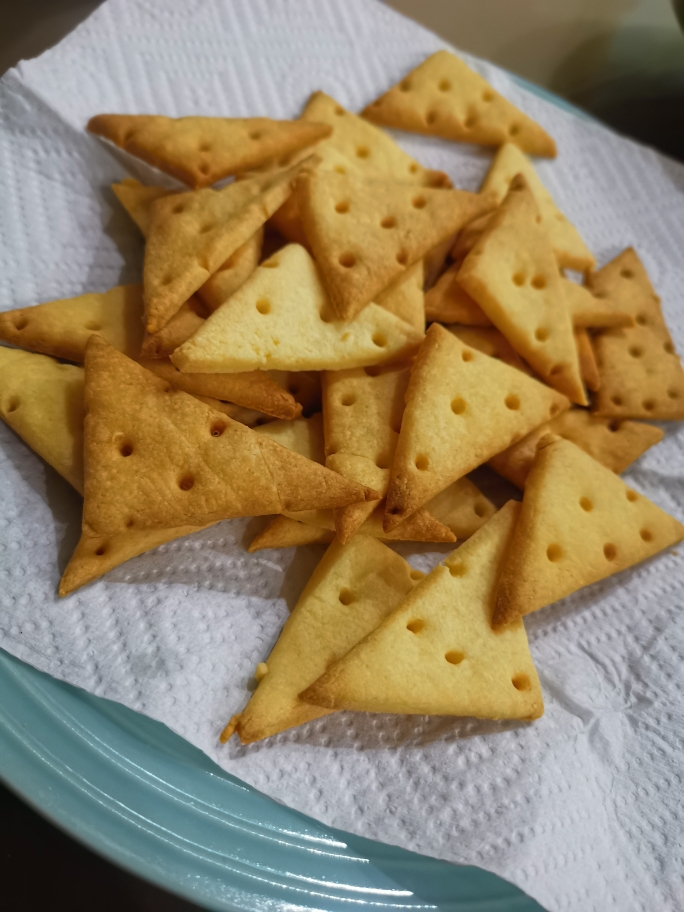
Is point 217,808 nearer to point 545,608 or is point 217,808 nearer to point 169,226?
point 545,608

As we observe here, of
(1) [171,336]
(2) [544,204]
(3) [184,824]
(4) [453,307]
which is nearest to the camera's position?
(3) [184,824]

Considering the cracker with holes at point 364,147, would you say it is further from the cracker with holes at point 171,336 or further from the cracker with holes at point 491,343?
the cracker with holes at point 171,336

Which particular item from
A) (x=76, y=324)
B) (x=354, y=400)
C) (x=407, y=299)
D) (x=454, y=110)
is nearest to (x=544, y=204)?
(x=454, y=110)

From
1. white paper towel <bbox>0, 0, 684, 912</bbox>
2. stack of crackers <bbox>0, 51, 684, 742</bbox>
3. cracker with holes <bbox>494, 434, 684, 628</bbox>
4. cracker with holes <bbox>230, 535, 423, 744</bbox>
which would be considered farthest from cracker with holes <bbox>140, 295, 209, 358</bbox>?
cracker with holes <bbox>494, 434, 684, 628</bbox>

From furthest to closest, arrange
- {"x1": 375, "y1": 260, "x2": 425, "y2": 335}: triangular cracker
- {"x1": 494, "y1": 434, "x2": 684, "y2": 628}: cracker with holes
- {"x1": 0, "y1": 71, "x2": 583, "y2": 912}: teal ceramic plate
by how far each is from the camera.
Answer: {"x1": 375, "y1": 260, "x2": 425, "y2": 335}: triangular cracker < {"x1": 494, "y1": 434, "x2": 684, "y2": 628}: cracker with holes < {"x1": 0, "y1": 71, "x2": 583, "y2": 912}: teal ceramic plate

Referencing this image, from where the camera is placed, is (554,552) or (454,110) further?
(454,110)

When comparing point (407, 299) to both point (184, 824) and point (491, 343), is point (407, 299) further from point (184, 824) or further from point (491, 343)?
point (184, 824)

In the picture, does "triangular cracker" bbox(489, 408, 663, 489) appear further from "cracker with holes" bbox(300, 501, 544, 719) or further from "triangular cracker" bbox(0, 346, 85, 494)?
"triangular cracker" bbox(0, 346, 85, 494)
